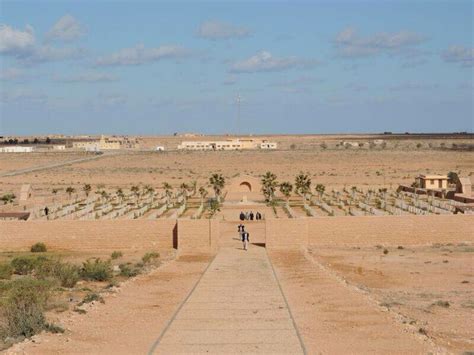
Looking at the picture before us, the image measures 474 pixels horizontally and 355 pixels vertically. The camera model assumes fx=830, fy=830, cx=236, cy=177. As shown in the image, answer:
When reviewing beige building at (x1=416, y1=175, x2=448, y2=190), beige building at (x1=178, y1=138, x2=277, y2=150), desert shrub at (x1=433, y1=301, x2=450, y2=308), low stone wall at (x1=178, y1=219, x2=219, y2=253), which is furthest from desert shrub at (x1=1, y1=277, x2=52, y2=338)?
beige building at (x1=178, y1=138, x2=277, y2=150)

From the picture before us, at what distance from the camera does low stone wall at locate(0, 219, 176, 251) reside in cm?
3042

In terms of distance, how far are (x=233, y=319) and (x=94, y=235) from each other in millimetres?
15283

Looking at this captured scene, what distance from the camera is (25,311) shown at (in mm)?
15336

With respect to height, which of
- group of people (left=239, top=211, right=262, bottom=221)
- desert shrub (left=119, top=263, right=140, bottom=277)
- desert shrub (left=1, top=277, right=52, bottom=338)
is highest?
group of people (left=239, top=211, right=262, bottom=221)

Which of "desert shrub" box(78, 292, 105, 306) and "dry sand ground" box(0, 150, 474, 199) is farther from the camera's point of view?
"dry sand ground" box(0, 150, 474, 199)

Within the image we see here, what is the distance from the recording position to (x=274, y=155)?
119 metres

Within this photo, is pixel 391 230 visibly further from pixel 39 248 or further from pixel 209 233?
pixel 39 248

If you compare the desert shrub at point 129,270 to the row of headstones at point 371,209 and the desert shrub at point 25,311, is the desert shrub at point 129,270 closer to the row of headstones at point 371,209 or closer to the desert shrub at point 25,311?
the desert shrub at point 25,311

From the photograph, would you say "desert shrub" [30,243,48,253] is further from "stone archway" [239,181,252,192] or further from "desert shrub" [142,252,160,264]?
"stone archway" [239,181,252,192]

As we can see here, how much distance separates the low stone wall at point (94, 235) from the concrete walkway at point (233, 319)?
20.6ft

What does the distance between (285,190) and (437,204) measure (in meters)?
9.21

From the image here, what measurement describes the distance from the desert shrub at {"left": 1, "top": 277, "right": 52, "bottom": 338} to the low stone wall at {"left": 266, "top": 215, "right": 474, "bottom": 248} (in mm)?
14158

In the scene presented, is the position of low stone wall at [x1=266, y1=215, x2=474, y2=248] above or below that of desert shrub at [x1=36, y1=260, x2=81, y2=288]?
above

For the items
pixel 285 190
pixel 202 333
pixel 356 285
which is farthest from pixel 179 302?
pixel 285 190
